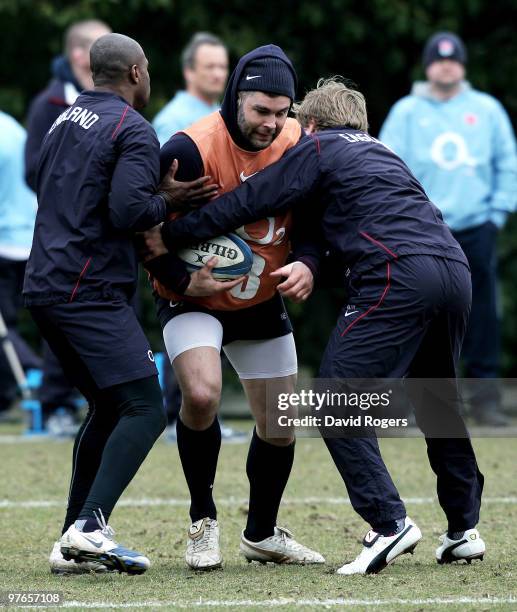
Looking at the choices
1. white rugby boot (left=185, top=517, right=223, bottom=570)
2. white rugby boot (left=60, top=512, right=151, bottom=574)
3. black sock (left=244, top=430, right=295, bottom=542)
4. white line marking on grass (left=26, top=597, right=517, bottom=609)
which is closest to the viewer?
white line marking on grass (left=26, top=597, right=517, bottom=609)

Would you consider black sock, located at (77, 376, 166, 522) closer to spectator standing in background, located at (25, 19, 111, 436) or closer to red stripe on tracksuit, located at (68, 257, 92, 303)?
red stripe on tracksuit, located at (68, 257, 92, 303)

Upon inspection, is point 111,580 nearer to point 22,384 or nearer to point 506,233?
point 22,384

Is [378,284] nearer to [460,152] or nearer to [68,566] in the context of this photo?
[68,566]

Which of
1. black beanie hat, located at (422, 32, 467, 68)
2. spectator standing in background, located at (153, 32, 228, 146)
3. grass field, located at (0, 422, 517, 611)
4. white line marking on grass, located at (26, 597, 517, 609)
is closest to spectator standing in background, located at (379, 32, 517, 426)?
black beanie hat, located at (422, 32, 467, 68)

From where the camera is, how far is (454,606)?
4688 mm

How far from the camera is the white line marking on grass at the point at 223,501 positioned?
7273mm

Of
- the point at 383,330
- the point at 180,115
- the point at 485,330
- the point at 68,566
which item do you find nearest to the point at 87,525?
the point at 68,566

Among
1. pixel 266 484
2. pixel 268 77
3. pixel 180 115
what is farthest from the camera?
pixel 180 115

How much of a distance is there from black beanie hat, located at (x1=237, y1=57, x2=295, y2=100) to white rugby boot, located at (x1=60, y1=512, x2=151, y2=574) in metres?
1.77

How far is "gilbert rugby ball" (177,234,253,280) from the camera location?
224 inches

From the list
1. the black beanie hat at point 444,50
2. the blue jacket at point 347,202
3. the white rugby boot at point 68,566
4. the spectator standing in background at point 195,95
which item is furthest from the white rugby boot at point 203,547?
the black beanie hat at point 444,50

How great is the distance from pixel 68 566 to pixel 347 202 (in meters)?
1.75

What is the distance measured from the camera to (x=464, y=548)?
565 cm

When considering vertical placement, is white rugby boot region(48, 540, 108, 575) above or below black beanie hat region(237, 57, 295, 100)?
below
